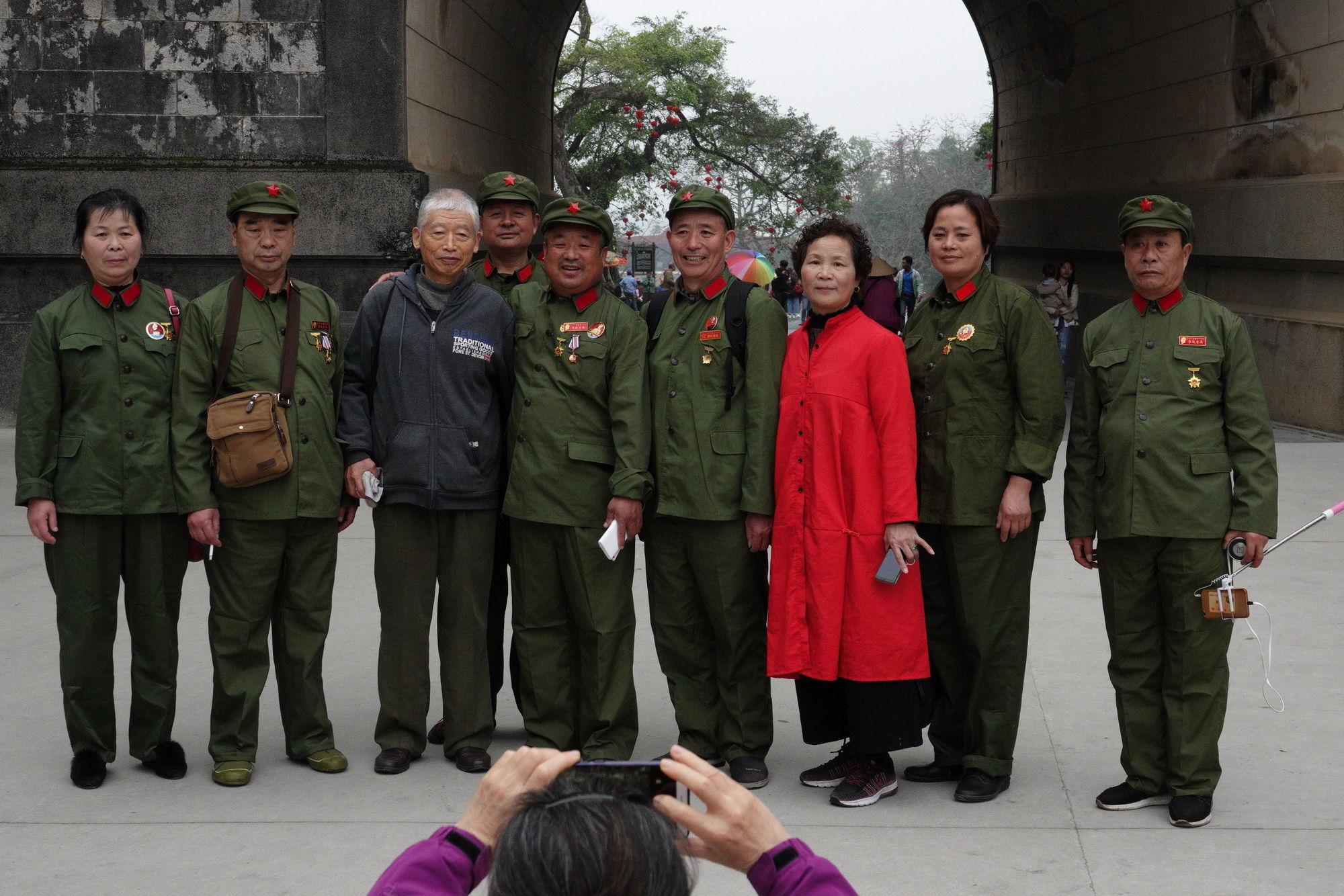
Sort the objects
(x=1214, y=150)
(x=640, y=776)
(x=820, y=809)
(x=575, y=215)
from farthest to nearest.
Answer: (x=1214, y=150), (x=575, y=215), (x=820, y=809), (x=640, y=776)

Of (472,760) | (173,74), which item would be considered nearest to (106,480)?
(472,760)

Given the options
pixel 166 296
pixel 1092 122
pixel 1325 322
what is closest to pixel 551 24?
pixel 1092 122

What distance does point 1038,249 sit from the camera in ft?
60.7

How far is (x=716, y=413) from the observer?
4.46 m

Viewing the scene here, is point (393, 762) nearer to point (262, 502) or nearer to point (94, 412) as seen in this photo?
point (262, 502)

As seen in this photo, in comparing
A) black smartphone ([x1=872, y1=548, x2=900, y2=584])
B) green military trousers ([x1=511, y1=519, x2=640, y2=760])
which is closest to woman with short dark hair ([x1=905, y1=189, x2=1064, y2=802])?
black smartphone ([x1=872, y1=548, x2=900, y2=584])

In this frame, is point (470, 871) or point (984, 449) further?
point (984, 449)

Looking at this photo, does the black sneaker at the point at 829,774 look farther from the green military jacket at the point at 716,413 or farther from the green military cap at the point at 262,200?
the green military cap at the point at 262,200

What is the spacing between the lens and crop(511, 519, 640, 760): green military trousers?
4.57 metres

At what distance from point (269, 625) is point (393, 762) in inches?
23.6

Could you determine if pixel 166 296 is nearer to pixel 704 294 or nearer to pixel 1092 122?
pixel 704 294

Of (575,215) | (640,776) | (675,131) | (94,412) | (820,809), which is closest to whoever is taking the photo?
(640,776)

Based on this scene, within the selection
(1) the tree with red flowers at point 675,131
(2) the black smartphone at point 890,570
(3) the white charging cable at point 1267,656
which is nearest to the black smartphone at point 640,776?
(2) the black smartphone at point 890,570

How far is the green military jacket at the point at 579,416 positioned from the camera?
14.7 ft
